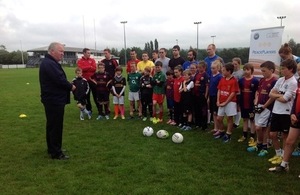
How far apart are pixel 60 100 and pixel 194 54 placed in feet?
15.7

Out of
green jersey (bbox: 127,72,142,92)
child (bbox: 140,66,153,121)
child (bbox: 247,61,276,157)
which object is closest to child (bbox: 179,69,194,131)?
child (bbox: 140,66,153,121)

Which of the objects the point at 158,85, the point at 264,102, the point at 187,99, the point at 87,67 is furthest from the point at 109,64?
the point at 264,102

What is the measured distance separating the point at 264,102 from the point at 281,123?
82 cm

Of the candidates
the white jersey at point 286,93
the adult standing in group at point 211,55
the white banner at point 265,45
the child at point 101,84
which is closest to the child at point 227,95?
the adult standing in group at point 211,55

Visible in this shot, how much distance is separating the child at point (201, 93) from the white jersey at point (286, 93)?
113 inches

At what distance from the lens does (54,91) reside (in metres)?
6.02

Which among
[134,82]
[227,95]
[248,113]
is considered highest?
[134,82]

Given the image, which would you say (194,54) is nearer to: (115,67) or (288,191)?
(115,67)

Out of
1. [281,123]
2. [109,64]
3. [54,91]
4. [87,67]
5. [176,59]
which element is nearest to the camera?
[281,123]

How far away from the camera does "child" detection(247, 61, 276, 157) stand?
591 centimetres

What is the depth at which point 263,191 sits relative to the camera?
4484 mm

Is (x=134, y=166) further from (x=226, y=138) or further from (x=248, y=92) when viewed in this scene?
(x=248, y=92)

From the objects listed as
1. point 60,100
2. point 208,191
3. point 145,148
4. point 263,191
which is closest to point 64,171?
point 60,100

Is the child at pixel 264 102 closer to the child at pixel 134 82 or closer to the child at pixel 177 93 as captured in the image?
the child at pixel 177 93
